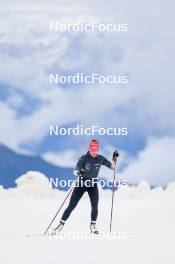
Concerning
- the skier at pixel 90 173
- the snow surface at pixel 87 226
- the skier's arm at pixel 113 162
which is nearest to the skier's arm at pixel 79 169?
the skier at pixel 90 173

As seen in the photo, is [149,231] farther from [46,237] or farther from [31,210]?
[31,210]

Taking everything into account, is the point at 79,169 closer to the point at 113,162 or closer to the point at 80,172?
the point at 80,172

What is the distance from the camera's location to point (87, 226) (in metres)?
9.62

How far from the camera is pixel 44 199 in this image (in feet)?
39.8

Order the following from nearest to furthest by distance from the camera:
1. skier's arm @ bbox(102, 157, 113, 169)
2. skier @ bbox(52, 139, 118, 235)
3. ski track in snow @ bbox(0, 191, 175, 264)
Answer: ski track in snow @ bbox(0, 191, 175, 264)
skier @ bbox(52, 139, 118, 235)
skier's arm @ bbox(102, 157, 113, 169)

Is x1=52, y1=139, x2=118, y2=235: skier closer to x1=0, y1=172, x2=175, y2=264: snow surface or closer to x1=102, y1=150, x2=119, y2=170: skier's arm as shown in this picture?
x1=102, y1=150, x2=119, y2=170: skier's arm

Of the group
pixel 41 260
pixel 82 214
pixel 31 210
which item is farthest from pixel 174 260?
pixel 31 210

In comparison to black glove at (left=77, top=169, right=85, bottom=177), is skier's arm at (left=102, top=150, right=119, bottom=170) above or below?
above

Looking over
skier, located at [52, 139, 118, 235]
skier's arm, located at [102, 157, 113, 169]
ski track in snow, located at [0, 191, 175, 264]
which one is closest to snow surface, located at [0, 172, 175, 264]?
ski track in snow, located at [0, 191, 175, 264]

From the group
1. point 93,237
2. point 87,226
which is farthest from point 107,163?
point 87,226

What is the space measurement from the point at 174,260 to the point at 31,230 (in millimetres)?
3833

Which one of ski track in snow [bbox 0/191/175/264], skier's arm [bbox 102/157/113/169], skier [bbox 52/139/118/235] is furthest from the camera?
skier's arm [bbox 102/157/113/169]

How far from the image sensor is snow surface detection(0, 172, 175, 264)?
19.9 feet

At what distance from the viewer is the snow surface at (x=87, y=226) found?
605cm
